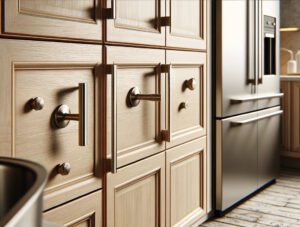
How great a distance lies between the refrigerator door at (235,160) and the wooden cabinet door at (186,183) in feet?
0.55

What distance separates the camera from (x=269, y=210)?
8.47 feet

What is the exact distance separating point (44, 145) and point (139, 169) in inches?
20.5

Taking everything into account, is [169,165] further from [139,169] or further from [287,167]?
[287,167]

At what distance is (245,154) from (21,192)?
8.12ft

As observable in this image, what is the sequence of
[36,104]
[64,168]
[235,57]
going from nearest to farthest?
1. [36,104]
2. [64,168]
3. [235,57]

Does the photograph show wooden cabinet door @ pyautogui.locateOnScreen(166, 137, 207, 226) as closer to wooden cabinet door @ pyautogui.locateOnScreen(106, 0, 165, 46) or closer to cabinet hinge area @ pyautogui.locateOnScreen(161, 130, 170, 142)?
cabinet hinge area @ pyautogui.locateOnScreen(161, 130, 170, 142)

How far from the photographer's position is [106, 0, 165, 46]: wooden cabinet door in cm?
147

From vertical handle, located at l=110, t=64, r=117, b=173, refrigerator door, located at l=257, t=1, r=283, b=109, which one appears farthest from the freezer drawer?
vertical handle, located at l=110, t=64, r=117, b=173

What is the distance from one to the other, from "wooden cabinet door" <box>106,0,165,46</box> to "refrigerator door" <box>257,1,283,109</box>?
1227 mm

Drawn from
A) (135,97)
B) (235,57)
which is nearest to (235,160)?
(235,57)

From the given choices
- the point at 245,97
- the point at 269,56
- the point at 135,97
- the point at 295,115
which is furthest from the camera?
the point at 295,115

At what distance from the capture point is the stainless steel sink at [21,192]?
10.0 inches

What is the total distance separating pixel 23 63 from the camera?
1111mm

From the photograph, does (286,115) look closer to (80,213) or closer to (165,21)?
(165,21)
